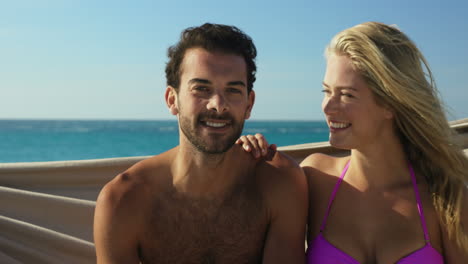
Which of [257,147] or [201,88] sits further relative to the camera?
[257,147]

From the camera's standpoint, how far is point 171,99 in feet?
7.30

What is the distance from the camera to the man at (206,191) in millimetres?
2045

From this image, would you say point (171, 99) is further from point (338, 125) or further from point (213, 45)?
point (338, 125)

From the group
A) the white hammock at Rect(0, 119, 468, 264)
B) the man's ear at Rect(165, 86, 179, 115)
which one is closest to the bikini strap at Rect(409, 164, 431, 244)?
the white hammock at Rect(0, 119, 468, 264)

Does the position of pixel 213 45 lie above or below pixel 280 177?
above

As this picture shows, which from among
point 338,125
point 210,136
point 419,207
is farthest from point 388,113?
point 210,136

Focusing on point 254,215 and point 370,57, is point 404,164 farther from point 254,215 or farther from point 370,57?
point 254,215

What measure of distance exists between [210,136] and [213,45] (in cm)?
40

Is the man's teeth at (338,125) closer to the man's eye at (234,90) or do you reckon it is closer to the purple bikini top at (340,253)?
the purple bikini top at (340,253)

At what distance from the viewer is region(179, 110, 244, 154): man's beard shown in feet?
6.60

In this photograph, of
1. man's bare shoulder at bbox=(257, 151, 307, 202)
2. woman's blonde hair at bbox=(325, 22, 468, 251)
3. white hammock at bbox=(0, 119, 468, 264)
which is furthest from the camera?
white hammock at bbox=(0, 119, 468, 264)

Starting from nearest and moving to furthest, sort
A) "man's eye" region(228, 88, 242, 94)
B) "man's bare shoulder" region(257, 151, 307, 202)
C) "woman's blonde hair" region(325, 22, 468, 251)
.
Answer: "woman's blonde hair" region(325, 22, 468, 251), "man's eye" region(228, 88, 242, 94), "man's bare shoulder" region(257, 151, 307, 202)

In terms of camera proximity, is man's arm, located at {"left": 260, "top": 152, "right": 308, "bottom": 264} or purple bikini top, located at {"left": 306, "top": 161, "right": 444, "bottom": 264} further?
man's arm, located at {"left": 260, "top": 152, "right": 308, "bottom": 264}

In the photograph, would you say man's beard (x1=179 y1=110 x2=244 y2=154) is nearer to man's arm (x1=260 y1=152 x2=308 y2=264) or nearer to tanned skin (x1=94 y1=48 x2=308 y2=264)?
tanned skin (x1=94 y1=48 x2=308 y2=264)
